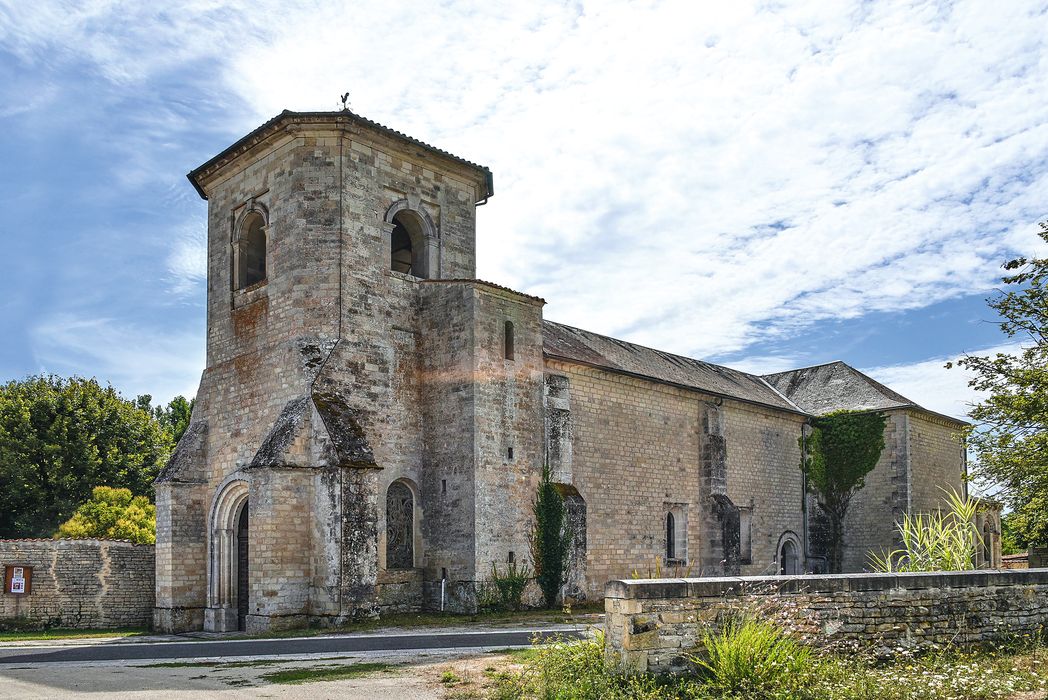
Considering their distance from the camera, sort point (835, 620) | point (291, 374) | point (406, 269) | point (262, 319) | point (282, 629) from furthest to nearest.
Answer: point (406, 269) < point (262, 319) < point (291, 374) < point (282, 629) < point (835, 620)

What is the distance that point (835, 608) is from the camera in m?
11.1

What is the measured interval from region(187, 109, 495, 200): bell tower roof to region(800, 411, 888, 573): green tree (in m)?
17.2

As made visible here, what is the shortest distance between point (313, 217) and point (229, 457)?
6.07 meters

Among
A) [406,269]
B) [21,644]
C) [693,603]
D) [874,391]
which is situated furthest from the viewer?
[874,391]

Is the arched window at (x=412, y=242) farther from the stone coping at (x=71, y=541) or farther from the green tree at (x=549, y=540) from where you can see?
the stone coping at (x=71, y=541)

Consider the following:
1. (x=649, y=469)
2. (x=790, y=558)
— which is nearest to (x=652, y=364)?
(x=649, y=469)

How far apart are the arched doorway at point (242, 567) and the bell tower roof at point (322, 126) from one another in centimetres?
862

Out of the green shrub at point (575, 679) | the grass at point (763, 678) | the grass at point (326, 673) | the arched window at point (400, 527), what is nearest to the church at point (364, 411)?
the arched window at point (400, 527)

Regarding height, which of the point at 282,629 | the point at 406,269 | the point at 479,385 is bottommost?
the point at 282,629

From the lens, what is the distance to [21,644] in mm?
17094

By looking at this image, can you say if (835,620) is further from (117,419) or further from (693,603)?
(117,419)

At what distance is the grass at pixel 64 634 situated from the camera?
1908 cm

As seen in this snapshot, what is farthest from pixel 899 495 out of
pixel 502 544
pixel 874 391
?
pixel 502 544

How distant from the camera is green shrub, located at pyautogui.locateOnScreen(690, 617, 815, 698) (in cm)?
943
